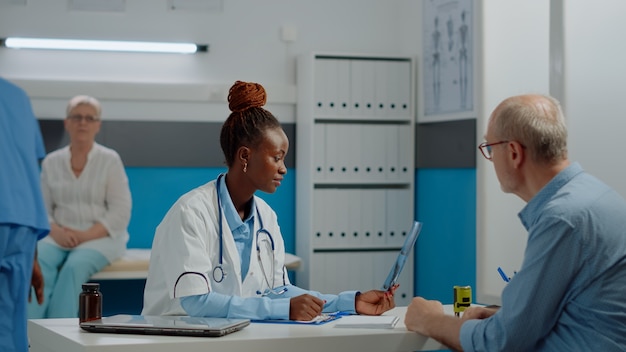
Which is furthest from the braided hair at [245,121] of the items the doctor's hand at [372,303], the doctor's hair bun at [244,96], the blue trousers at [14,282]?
the blue trousers at [14,282]

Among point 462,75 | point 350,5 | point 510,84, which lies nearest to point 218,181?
point 510,84

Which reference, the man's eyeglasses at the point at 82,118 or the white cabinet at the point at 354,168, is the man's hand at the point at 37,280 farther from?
the white cabinet at the point at 354,168

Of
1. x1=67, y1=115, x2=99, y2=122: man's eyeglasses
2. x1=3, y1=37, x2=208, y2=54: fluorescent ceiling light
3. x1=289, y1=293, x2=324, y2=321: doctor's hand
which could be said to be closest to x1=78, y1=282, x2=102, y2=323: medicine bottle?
x1=289, y1=293, x2=324, y2=321: doctor's hand

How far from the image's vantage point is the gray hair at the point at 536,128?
233 centimetres

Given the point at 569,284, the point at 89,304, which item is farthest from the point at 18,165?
the point at 569,284

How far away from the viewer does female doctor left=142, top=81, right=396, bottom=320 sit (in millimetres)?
2523

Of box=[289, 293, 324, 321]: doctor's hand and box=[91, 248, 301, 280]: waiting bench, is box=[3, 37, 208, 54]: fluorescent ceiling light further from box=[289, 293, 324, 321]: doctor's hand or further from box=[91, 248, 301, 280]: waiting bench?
box=[289, 293, 324, 321]: doctor's hand

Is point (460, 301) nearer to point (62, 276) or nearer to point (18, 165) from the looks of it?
point (18, 165)

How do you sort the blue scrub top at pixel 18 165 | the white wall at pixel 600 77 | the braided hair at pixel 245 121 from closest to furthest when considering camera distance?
1. the braided hair at pixel 245 121
2. the blue scrub top at pixel 18 165
3. the white wall at pixel 600 77

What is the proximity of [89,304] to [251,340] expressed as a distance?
45cm

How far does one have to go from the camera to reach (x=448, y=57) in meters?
5.34

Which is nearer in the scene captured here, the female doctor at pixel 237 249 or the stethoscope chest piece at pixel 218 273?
the female doctor at pixel 237 249

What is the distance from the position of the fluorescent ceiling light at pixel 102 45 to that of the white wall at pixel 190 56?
0.12 ft

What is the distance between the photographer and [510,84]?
4188 mm
